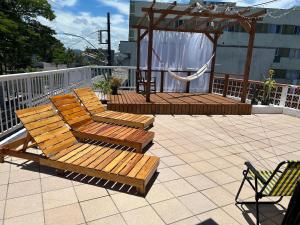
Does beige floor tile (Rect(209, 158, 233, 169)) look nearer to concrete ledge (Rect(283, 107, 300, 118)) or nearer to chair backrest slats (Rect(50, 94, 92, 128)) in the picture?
chair backrest slats (Rect(50, 94, 92, 128))

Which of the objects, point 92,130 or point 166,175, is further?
point 92,130

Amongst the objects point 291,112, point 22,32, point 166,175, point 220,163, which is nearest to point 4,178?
point 166,175

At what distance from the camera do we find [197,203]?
2965mm

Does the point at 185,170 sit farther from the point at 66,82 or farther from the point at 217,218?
the point at 66,82

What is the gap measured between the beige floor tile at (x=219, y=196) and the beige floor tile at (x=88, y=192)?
139 cm

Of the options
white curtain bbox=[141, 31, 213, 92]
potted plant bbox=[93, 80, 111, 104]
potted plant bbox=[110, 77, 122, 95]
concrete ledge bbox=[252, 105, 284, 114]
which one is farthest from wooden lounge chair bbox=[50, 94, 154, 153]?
white curtain bbox=[141, 31, 213, 92]

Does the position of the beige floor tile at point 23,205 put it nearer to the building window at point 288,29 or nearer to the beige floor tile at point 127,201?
the beige floor tile at point 127,201

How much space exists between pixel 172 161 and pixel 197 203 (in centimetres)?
121

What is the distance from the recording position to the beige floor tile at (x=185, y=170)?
3690mm

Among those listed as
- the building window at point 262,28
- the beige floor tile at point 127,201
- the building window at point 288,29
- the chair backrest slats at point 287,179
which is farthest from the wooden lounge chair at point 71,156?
the building window at point 288,29

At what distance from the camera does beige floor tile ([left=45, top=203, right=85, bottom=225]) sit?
2.47m

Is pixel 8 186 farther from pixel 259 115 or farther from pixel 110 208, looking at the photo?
pixel 259 115

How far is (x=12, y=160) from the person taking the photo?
3.83 metres

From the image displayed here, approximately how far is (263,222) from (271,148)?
2.76 metres
